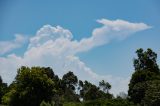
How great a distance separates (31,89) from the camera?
62438 mm

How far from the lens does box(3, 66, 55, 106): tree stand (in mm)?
62312

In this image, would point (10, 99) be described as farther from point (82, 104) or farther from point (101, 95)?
point (101, 95)

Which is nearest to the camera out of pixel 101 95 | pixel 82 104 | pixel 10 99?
pixel 10 99

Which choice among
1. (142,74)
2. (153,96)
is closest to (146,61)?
(142,74)

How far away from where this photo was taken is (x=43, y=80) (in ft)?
207

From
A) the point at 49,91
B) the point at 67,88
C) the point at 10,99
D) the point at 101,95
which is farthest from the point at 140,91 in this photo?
the point at 67,88

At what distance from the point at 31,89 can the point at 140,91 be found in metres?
21.9

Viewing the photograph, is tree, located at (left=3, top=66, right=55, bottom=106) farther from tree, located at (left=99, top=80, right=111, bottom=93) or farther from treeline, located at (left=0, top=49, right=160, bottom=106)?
tree, located at (left=99, top=80, right=111, bottom=93)

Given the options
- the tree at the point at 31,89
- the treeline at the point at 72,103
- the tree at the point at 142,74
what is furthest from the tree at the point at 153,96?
the tree at the point at 31,89

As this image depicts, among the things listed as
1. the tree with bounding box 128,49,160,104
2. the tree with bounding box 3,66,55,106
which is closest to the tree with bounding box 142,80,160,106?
the tree with bounding box 128,49,160,104

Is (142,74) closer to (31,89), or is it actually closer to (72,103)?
(72,103)

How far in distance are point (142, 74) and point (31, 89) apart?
2579 centimetres

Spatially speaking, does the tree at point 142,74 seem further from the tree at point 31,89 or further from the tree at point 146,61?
the tree at point 31,89

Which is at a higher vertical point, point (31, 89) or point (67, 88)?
point (67, 88)
